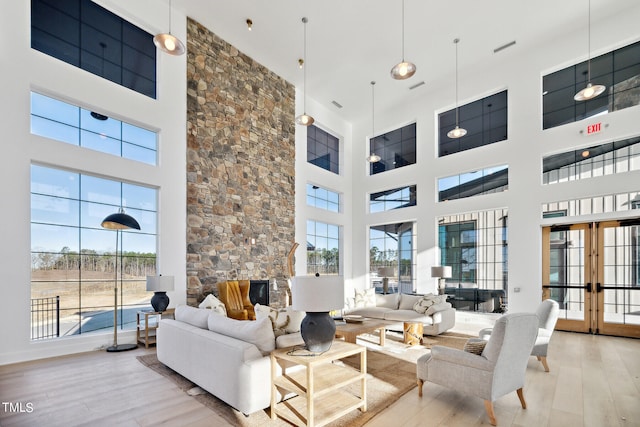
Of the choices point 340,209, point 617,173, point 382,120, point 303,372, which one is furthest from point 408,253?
point 303,372

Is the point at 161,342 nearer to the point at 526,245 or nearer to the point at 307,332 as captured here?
the point at 307,332

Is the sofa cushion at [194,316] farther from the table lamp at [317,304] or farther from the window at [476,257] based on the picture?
the window at [476,257]

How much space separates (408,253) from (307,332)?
6804 millimetres

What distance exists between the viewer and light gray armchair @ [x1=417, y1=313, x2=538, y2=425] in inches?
109

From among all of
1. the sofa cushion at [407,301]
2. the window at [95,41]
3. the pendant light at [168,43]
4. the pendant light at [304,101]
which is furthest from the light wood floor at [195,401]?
the pendant light at [304,101]

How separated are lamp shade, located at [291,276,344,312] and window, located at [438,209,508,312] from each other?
19.6 feet

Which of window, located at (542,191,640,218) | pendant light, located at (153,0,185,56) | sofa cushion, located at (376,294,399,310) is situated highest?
pendant light, located at (153,0,185,56)

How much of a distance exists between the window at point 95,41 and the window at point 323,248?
5.09 m

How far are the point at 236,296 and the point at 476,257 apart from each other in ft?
17.8

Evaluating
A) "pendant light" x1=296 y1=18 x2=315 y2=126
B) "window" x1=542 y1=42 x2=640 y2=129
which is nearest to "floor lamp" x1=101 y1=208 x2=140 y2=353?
"pendant light" x1=296 y1=18 x2=315 y2=126

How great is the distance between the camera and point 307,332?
2732 mm

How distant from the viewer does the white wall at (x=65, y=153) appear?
432 cm

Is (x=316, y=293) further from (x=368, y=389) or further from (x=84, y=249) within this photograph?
(x=84, y=249)

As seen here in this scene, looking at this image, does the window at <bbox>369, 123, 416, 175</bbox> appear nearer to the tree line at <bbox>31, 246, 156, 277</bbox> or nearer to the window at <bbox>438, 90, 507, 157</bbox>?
the window at <bbox>438, 90, 507, 157</bbox>
